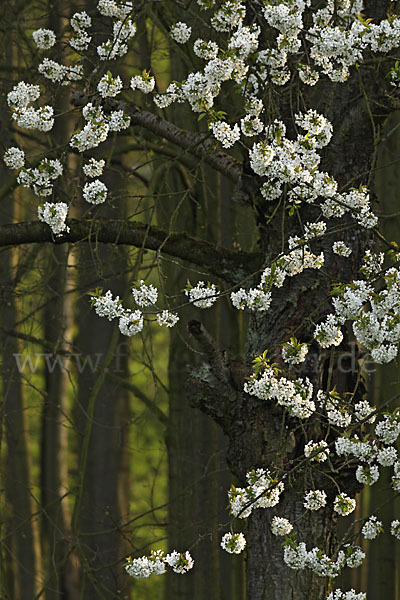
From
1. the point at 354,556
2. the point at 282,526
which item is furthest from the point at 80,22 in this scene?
the point at 354,556

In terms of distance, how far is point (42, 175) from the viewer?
183 inches

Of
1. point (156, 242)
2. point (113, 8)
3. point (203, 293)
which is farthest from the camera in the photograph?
point (156, 242)

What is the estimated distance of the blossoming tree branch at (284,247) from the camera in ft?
13.0

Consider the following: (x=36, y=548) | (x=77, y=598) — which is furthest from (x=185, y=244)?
(x=36, y=548)

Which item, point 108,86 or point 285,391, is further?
point 108,86

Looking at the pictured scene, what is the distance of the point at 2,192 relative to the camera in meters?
7.91

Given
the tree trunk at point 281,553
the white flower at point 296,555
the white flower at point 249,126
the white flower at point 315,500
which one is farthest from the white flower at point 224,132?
the tree trunk at point 281,553

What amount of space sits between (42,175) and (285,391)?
1596 mm

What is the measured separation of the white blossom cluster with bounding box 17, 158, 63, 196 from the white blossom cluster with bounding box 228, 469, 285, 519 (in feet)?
5.64

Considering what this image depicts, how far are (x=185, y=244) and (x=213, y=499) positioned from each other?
11.3 ft

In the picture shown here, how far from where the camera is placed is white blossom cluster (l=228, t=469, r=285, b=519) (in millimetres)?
3883

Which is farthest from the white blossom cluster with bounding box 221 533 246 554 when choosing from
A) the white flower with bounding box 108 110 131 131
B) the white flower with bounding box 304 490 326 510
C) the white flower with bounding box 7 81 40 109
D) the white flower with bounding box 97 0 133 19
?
the white flower with bounding box 97 0 133 19

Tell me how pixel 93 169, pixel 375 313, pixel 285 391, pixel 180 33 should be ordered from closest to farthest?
1. pixel 375 313
2. pixel 285 391
3. pixel 93 169
4. pixel 180 33

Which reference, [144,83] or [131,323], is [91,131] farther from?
[131,323]
